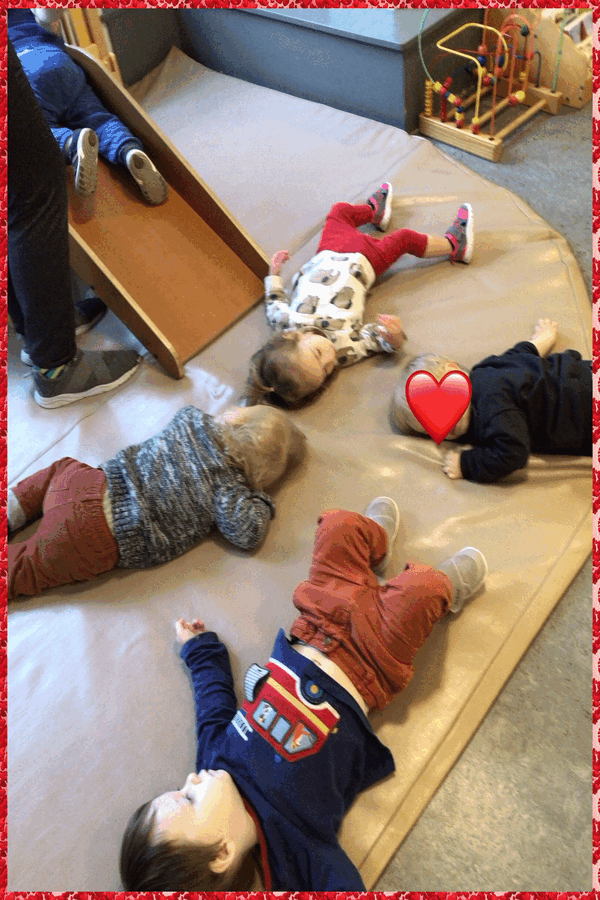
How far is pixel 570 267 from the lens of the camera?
69.9 inches

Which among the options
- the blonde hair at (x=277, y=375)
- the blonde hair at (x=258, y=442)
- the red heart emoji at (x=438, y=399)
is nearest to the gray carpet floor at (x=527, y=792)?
the red heart emoji at (x=438, y=399)

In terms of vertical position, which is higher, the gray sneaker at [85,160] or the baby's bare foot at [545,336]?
the gray sneaker at [85,160]

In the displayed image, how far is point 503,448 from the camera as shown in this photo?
134cm

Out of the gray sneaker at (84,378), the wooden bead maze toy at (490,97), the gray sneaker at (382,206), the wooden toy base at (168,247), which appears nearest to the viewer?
the gray sneaker at (84,378)

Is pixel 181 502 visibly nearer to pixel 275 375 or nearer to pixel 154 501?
pixel 154 501

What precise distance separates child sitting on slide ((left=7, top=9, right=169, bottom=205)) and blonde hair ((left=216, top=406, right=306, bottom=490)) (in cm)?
79

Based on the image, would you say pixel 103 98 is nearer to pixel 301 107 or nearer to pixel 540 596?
pixel 301 107

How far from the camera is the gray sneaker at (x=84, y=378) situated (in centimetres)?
167

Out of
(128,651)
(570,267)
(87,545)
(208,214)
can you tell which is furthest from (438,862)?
(208,214)

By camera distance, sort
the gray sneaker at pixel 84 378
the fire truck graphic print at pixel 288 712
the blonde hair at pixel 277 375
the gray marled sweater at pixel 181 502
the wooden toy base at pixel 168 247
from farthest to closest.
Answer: the wooden toy base at pixel 168 247 < the gray sneaker at pixel 84 378 < the blonde hair at pixel 277 375 < the gray marled sweater at pixel 181 502 < the fire truck graphic print at pixel 288 712

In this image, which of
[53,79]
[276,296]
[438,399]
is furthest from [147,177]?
[438,399]

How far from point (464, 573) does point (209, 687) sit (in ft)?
1.59

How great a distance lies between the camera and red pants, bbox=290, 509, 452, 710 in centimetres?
112

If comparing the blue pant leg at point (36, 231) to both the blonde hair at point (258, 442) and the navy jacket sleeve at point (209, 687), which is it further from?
the navy jacket sleeve at point (209, 687)
